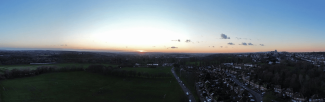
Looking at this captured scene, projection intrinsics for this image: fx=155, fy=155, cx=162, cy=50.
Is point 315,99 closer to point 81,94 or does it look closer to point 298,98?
point 298,98

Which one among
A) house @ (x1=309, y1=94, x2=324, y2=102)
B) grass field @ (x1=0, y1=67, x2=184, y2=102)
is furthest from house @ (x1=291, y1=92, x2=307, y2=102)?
grass field @ (x1=0, y1=67, x2=184, y2=102)

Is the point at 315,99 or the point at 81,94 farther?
the point at 81,94

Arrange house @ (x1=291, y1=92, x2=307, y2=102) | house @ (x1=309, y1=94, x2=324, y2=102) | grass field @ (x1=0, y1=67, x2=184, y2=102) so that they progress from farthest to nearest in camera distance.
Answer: grass field @ (x1=0, y1=67, x2=184, y2=102), house @ (x1=291, y1=92, x2=307, y2=102), house @ (x1=309, y1=94, x2=324, y2=102)

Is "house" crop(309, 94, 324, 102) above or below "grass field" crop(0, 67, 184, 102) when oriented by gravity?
above

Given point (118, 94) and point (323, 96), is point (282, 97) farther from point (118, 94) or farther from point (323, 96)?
point (118, 94)

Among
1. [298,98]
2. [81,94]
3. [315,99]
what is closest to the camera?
[315,99]

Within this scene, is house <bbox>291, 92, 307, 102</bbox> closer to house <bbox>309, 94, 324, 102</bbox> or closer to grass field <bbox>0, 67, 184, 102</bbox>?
house <bbox>309, 94, 324, 102</bbox>

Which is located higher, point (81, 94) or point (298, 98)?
point (298, 98)

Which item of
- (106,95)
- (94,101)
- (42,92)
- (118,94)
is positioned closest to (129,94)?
(118,94)

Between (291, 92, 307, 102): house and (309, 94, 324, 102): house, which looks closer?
(309, 94, 324, 102): house

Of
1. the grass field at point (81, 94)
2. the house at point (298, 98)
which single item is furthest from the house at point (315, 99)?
the grass field at point (81, 94)

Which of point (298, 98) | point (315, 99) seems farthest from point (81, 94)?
point (315, 99)
